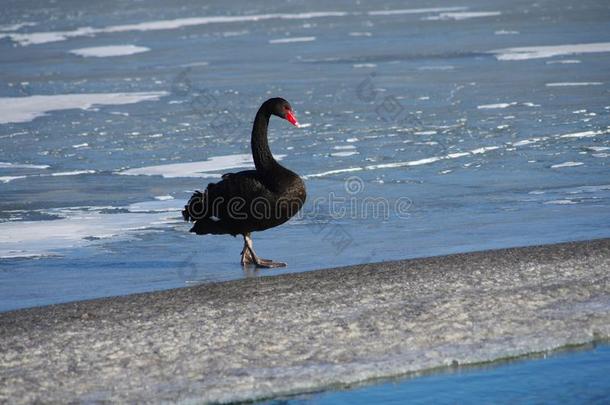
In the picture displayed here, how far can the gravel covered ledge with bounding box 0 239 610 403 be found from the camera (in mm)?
6168

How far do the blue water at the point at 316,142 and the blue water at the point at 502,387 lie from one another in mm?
2397

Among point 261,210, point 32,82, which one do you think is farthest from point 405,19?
point 261,210

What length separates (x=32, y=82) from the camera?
21781 mm

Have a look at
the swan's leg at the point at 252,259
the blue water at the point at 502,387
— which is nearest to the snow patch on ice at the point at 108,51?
the swan's leg at the point at 252,259

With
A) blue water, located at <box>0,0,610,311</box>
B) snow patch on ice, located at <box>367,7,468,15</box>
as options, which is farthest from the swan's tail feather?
snow patch on ice, located at <box>367,7,468,15</box>

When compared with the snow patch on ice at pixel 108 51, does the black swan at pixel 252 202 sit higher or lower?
lower

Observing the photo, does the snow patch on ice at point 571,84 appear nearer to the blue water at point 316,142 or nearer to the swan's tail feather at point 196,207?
the blue water at point 316,142

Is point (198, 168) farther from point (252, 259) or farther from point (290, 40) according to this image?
point (290, 40)

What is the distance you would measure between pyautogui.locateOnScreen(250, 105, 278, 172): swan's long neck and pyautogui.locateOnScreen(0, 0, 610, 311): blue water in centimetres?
73

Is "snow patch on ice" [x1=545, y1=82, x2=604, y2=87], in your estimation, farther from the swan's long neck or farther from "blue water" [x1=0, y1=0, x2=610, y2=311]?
the swan's long neck

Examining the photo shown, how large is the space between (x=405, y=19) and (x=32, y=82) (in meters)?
12.3

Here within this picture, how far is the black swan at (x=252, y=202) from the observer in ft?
28.5

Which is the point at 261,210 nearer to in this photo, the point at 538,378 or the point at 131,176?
the point at 538,378

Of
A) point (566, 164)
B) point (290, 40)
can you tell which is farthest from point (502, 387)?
point (290, 40)
